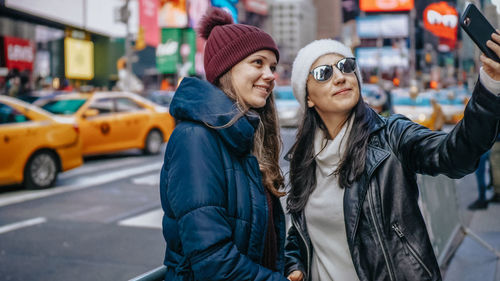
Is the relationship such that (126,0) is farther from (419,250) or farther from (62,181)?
(419,250)

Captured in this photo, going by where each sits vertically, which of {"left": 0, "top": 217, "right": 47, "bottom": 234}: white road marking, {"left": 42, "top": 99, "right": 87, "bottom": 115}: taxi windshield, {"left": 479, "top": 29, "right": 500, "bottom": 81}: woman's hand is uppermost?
{"left": 479, "top": 29, "right": 500, "bottom": 81}: woman's hand

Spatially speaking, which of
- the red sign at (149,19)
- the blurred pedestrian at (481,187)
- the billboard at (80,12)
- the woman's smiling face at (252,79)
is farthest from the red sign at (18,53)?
the woman's smiling face at (252,79)

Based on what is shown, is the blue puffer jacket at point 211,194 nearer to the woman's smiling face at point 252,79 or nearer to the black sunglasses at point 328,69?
the woman's smiling face at point 252,79

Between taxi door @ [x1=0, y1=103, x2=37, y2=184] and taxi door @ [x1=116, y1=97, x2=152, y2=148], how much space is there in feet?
13.8

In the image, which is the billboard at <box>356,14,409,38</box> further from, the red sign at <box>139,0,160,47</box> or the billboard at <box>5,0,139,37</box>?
the billboard at <box>5,0,139,37</box>

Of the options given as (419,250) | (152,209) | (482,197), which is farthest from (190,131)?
(482,197)


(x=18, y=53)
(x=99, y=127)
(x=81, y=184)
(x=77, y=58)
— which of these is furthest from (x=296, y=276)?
(x=77, y=58)

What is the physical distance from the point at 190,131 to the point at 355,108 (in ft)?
2.66

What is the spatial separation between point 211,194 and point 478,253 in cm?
454

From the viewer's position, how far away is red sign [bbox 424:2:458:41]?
72.6ft

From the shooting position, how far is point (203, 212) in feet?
5.34

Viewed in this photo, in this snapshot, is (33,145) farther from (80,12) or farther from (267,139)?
(80,12)

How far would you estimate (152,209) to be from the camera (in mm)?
7797

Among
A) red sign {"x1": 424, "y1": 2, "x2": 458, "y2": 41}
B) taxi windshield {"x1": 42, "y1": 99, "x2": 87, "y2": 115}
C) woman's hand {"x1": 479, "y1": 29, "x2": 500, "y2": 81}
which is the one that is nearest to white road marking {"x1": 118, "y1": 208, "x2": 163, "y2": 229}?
woman's hand {"x1": 479, "y1": 29, "x2": 500, "y2": 81}
